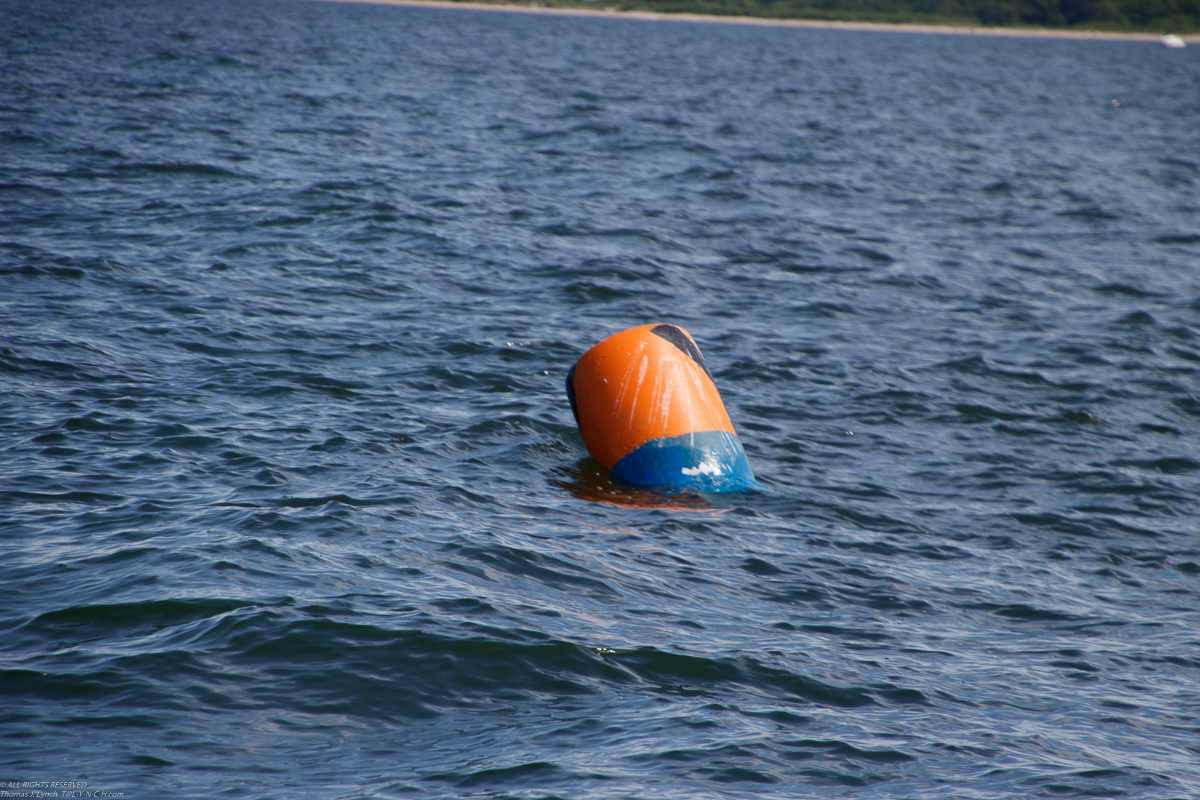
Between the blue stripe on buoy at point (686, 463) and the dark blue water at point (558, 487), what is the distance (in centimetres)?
18

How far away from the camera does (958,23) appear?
148 metres

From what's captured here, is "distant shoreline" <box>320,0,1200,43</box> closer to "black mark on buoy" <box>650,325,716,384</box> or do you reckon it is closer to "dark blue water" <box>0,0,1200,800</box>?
"dark blue water" <box>0,0,1200,800</box>

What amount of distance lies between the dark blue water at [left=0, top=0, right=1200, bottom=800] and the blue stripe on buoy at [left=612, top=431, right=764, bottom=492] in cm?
18

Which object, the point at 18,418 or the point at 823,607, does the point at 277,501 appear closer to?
the point at 18,418

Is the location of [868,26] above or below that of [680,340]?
above

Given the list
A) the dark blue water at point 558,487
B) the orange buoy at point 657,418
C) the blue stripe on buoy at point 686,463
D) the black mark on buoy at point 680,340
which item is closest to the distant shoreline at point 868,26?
the dark blue water at point 558,487

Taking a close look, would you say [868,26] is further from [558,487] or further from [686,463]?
[558,487]

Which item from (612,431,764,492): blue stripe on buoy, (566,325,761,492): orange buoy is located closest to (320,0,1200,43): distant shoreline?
(566,325,761,492): orange buoy

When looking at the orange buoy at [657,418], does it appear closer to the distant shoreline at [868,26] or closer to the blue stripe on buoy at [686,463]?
the blue stripe on buoy at [686,463]

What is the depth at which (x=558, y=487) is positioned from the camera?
9023mm

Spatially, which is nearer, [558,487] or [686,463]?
[686,463]

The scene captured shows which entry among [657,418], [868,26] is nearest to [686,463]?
[657,418]

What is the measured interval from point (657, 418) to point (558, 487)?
105 centimetres

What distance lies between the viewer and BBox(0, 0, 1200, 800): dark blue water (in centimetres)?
559
